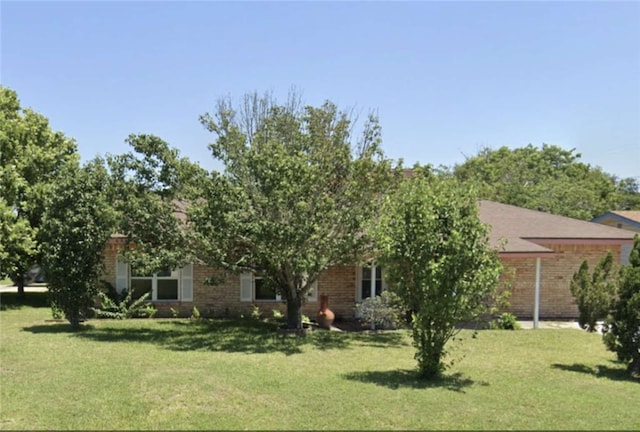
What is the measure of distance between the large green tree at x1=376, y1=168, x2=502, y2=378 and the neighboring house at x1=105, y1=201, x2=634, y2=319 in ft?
25.4

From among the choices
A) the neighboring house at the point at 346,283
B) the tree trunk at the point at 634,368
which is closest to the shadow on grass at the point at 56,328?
the neighboring house at the point at 346,283

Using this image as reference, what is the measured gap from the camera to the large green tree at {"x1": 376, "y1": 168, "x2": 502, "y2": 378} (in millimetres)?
8375

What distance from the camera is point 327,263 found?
12945mm

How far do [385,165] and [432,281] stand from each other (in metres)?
5.23

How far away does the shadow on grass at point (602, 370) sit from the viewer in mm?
9773

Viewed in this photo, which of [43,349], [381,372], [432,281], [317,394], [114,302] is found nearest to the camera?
[317,394]

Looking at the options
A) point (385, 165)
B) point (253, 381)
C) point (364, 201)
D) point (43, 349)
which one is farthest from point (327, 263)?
point (43, 349)

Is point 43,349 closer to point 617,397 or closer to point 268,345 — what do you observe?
point 268,345

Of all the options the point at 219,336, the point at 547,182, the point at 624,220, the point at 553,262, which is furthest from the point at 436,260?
the point at 547,182

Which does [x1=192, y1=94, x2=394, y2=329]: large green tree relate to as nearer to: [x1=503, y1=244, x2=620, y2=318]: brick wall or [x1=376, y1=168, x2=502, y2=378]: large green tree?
[x1=376, y1=168, x2=502, y2=378]: large green tree

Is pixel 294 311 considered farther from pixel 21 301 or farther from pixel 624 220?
pixel 624 220

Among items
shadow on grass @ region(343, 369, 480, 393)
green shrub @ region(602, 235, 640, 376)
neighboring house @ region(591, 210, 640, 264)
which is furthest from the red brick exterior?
neighboring house @ region(591, 210, 640, 264)

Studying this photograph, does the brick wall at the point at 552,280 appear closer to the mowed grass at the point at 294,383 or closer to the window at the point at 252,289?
the mowed grass at the point at 294,383

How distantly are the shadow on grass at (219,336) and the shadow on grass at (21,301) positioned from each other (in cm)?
603
